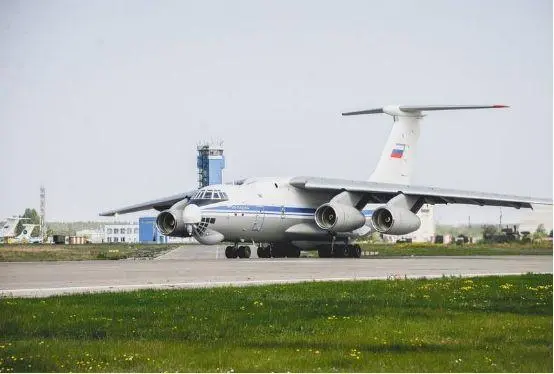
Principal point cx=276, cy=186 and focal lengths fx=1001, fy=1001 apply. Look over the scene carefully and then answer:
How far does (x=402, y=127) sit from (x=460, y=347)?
35.8 meters

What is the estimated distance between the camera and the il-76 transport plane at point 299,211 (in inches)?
1580

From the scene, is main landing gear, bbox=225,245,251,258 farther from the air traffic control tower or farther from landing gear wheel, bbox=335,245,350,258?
the air traffic control tower

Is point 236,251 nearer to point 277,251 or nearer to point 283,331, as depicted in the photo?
point 277,251

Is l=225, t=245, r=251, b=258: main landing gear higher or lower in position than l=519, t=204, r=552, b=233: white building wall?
lower

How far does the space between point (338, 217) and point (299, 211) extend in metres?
2.99

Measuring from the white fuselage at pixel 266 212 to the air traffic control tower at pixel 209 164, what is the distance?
5520 cm

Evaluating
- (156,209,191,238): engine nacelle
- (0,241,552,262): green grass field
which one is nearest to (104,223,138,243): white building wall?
(0,241,552,262): green grass field

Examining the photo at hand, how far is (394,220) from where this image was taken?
39875mm

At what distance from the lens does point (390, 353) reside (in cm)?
1184

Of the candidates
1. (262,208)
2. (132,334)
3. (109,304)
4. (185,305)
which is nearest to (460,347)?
(132,334)

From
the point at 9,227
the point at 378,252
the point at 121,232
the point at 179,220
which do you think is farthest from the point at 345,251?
the point at 121,232

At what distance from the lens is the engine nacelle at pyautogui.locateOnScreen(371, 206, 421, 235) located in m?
40.0

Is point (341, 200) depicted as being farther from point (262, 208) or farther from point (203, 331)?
point (203, 331)

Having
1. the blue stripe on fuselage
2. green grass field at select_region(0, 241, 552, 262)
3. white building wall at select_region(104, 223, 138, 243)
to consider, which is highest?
the blue stripe on fuselage
